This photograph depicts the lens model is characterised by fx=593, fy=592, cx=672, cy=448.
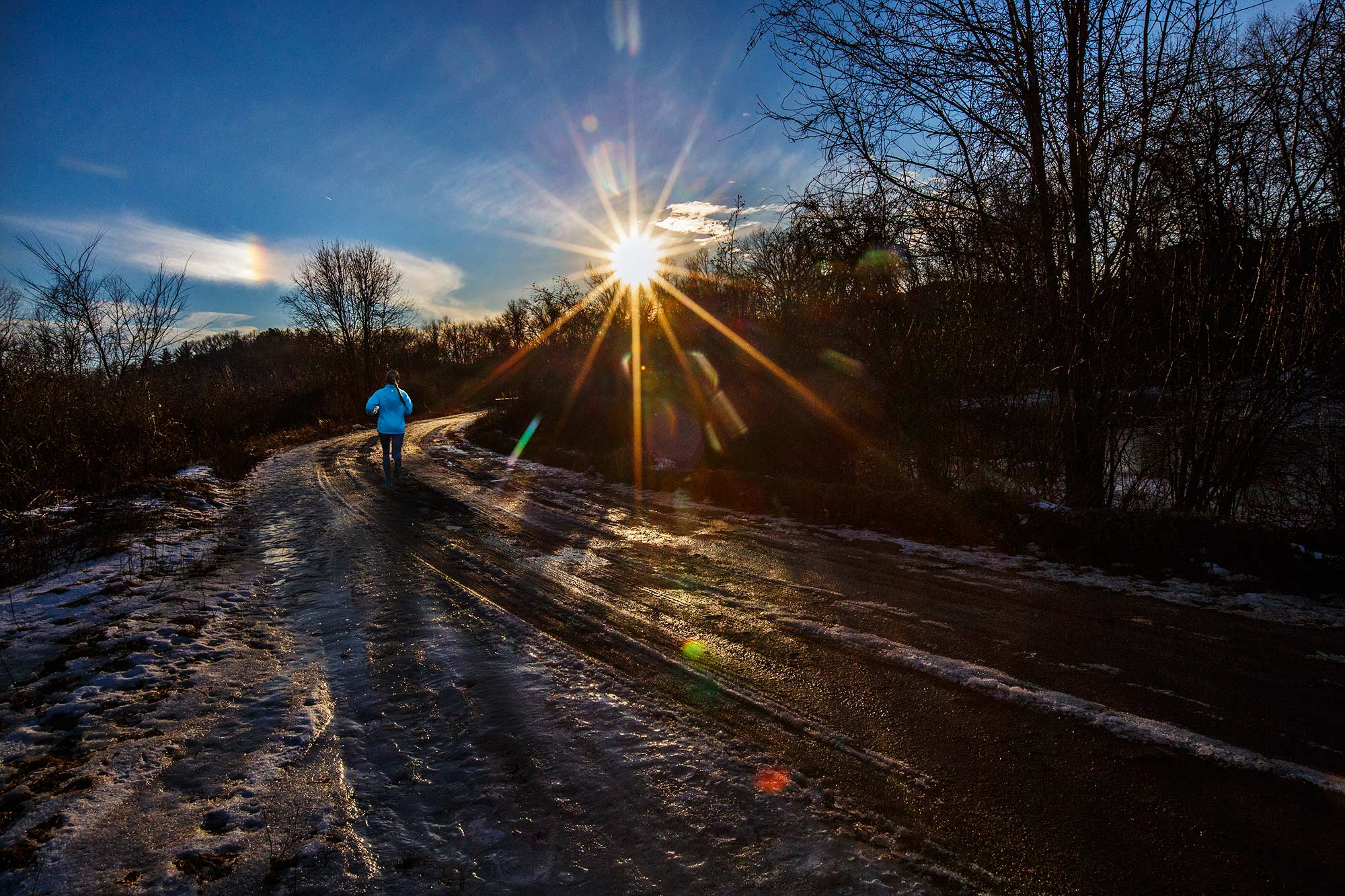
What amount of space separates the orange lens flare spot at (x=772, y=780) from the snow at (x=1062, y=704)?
4.16 ft

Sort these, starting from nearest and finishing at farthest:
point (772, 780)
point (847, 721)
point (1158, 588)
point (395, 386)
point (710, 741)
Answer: point (772, 780), point (710, 741), point (847, 721), point (1158, 588), point (395, 386)

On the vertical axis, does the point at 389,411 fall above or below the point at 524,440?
above

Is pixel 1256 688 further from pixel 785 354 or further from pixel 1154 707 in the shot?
pixel 785 354

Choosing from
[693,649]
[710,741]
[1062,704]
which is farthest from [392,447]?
[1062,704]

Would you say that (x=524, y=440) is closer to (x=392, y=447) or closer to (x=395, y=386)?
(x=392, y=447)

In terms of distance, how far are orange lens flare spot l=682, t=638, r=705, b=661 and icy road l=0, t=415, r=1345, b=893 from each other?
0.03 meters

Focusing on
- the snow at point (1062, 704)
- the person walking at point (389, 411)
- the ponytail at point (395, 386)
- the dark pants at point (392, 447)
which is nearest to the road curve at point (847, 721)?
the snow at point (1062, 704)

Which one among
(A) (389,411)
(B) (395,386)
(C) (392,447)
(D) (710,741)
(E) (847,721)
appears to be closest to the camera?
(D) (710,741)

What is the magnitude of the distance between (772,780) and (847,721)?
0.62m

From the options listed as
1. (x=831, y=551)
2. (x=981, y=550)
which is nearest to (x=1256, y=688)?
(x=981, y=550)

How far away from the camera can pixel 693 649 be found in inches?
146

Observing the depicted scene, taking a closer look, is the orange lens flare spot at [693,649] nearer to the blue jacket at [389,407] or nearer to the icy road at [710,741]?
the icy road at [710,741]

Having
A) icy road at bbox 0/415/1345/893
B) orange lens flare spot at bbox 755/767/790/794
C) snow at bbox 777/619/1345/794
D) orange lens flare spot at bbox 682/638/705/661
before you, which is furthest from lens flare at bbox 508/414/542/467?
orange lens flare spot at bbox 755/767/790/794

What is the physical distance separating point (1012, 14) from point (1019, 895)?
733 centimetres
